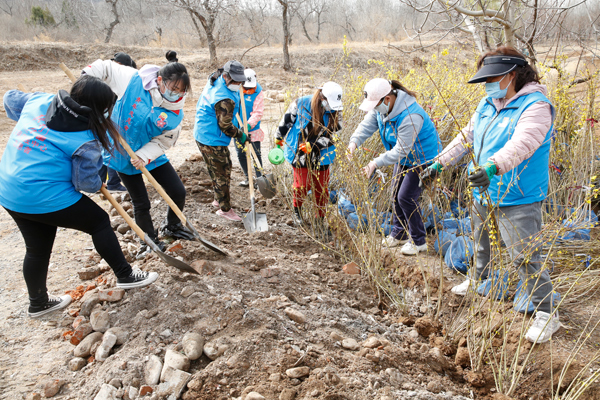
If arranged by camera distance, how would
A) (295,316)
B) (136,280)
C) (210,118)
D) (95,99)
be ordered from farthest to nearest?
(210,118), (136,280), (295,316), (95,99)

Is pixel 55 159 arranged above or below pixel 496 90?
below

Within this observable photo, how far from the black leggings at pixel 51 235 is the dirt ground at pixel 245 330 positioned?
0.20m

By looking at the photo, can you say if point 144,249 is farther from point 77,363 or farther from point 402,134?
point 402,134

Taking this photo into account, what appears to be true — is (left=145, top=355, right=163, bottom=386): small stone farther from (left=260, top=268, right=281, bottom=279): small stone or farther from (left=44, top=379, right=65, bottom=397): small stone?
(left=260, top=268, right=281, bottom=279): small stone

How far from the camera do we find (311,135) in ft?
11.3

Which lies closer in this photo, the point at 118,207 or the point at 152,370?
the point at 152,370

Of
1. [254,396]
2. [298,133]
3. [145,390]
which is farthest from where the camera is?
[298,133]

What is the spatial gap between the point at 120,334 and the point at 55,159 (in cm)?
100

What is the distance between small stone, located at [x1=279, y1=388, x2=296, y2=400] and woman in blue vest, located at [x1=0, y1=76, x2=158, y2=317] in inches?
57.4

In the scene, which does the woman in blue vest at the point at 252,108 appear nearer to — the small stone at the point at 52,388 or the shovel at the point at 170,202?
the shovel at the point at 170,202

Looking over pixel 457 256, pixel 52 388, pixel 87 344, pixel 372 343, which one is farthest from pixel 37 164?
pixel 457 256

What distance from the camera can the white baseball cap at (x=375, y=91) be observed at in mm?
2812

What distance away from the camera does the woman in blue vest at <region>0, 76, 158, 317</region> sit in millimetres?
1976

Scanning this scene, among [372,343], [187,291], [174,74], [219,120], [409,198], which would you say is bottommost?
[372,343]
